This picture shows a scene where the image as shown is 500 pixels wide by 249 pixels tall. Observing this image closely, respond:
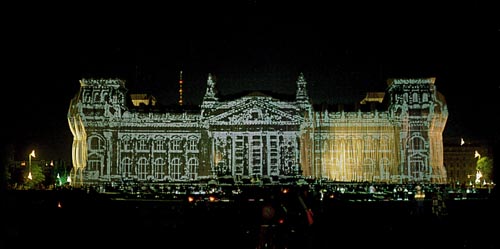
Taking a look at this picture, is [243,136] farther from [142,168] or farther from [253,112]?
[142,168]

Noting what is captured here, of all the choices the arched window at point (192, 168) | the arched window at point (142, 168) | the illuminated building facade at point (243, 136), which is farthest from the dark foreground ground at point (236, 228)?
the arched window at point (192, 168)

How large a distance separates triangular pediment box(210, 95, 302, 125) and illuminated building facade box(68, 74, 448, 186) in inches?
5.5

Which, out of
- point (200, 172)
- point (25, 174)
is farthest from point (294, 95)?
point (25, 174)

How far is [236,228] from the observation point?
965 inches

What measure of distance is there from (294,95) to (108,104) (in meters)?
26.8

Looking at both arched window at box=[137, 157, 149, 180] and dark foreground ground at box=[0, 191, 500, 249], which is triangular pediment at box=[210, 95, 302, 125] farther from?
dark foreground ground at box=[0, 191, 500, 249]

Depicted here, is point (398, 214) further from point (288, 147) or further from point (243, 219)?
point (288, 147)

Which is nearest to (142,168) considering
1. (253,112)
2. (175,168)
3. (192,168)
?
(175,168)

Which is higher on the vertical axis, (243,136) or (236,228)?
(243,136)

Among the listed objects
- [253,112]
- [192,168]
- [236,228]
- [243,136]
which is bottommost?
[236,228]

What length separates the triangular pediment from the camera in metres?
89.2

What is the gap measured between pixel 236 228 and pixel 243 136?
6529 cm

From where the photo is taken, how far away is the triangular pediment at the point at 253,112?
293 feet

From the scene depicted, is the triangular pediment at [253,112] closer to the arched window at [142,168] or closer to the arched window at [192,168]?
the arched window at [192,168]
